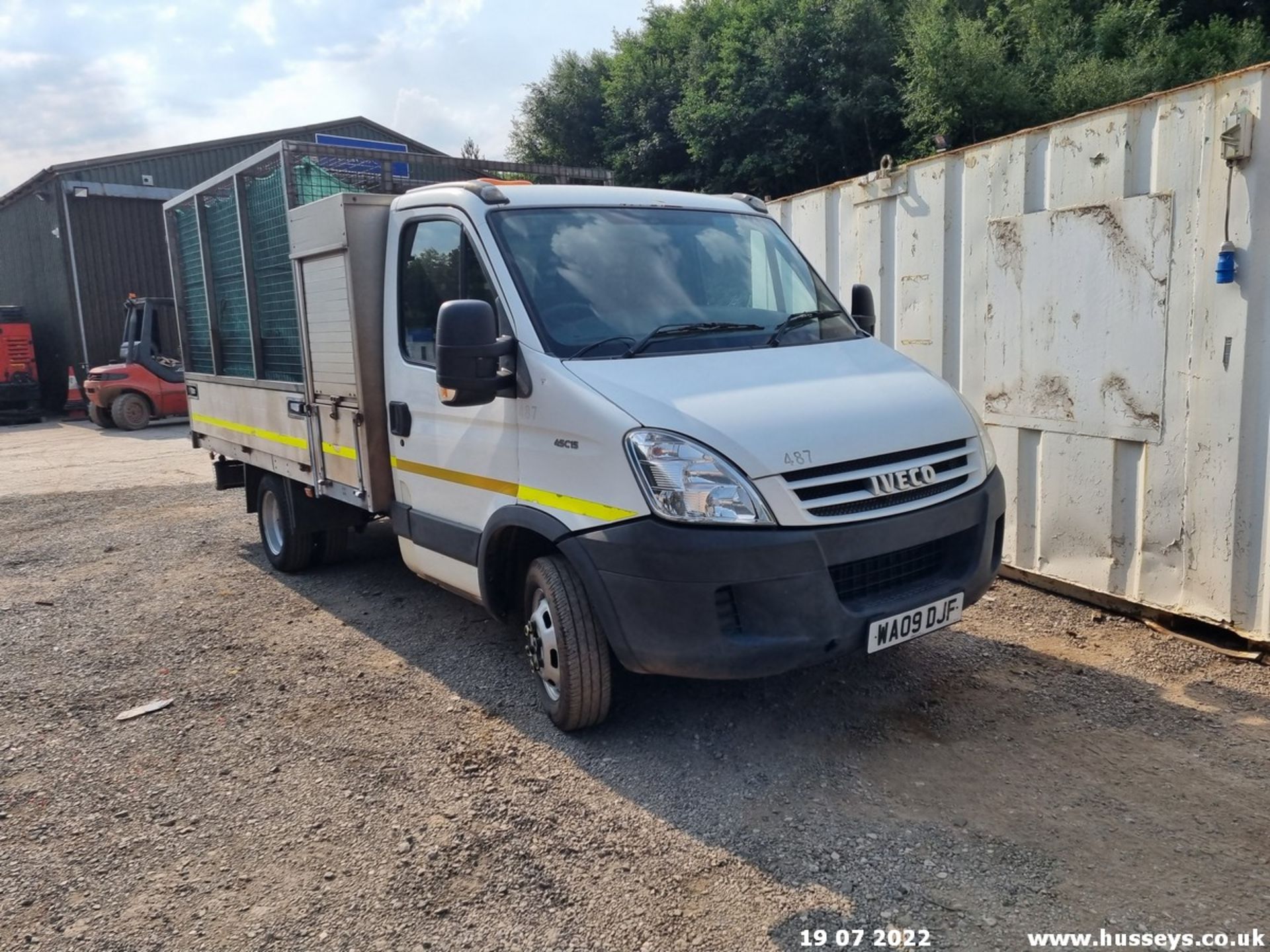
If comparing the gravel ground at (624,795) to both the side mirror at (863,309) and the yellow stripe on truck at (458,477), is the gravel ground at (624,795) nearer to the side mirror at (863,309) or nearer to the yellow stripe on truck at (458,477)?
the yellow stripe on truck at (458,477)

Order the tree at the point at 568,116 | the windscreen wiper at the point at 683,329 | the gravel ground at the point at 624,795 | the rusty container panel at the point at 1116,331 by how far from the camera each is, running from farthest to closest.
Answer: the tree at the point at 568,116
the rusty container panel at the point at 1116,331
the windscreen wiper at the point at 683,329
the gravel ground at the point at 624,795

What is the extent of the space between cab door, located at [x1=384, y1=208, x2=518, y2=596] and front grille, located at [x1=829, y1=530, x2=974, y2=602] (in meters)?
1.43

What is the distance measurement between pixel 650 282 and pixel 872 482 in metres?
1.38

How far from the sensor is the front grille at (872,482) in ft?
11.3

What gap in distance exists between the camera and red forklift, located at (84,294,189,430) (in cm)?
1822

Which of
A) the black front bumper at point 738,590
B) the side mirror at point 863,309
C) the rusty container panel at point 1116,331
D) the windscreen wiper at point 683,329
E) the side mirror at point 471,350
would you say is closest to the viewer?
the black front bumper at point 738,590

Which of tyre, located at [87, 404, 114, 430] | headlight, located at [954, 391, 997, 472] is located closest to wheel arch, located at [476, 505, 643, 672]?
headlight, located at [954, 391, 997, 472]

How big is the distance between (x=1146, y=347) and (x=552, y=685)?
344cm


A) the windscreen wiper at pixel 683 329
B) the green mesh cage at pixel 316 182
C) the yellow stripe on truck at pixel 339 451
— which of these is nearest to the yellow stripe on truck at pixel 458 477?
the yellow stripe on truck at pixel 339 451

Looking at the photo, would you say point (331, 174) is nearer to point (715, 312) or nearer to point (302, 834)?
point (715, 312)

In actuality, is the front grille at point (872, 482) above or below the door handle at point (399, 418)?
below

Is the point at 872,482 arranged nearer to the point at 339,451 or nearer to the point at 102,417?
the point at 339,451

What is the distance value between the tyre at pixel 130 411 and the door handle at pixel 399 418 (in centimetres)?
1586

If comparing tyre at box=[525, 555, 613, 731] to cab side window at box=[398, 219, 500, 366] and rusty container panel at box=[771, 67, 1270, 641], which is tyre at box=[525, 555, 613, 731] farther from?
rusty container panel at box=[771, 67, 1270, 641]
